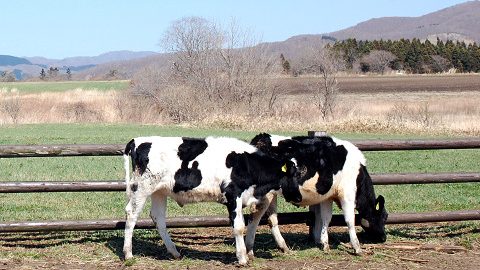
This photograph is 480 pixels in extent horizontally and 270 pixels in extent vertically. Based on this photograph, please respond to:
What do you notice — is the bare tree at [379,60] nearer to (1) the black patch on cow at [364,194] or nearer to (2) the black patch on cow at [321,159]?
(1) the black patch on cow at [364,194]

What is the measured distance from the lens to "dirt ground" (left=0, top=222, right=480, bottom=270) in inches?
346

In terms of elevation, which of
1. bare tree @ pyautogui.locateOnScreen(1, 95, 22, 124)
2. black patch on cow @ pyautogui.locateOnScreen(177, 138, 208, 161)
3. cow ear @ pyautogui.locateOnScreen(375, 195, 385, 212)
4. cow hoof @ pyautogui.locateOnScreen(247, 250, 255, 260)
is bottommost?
bare tree @ pyautogui.locateOnScreen(1, 95, 22, 124)

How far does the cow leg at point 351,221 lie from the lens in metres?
9.29

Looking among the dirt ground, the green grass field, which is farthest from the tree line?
the dirt ground

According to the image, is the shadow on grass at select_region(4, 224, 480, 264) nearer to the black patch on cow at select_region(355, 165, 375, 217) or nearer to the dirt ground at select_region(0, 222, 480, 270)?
the dirt ground at select_region(0, 222, 480, 270)

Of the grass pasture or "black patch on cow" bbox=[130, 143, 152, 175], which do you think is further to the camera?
the grass pasture

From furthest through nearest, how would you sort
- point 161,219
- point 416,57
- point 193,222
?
1. point 416,57
2. point 193,222
3. point 161,219

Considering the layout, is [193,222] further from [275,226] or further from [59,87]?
[59,87]

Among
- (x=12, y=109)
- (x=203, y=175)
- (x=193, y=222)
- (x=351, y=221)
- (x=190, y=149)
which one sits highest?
(x=190, y=149)

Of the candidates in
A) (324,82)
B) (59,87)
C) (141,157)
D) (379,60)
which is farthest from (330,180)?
(379,60)

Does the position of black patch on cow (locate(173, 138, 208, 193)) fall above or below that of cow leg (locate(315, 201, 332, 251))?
above

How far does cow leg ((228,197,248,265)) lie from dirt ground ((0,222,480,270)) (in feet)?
0.47

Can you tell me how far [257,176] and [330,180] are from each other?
3.43 ft

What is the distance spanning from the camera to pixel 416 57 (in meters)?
120
